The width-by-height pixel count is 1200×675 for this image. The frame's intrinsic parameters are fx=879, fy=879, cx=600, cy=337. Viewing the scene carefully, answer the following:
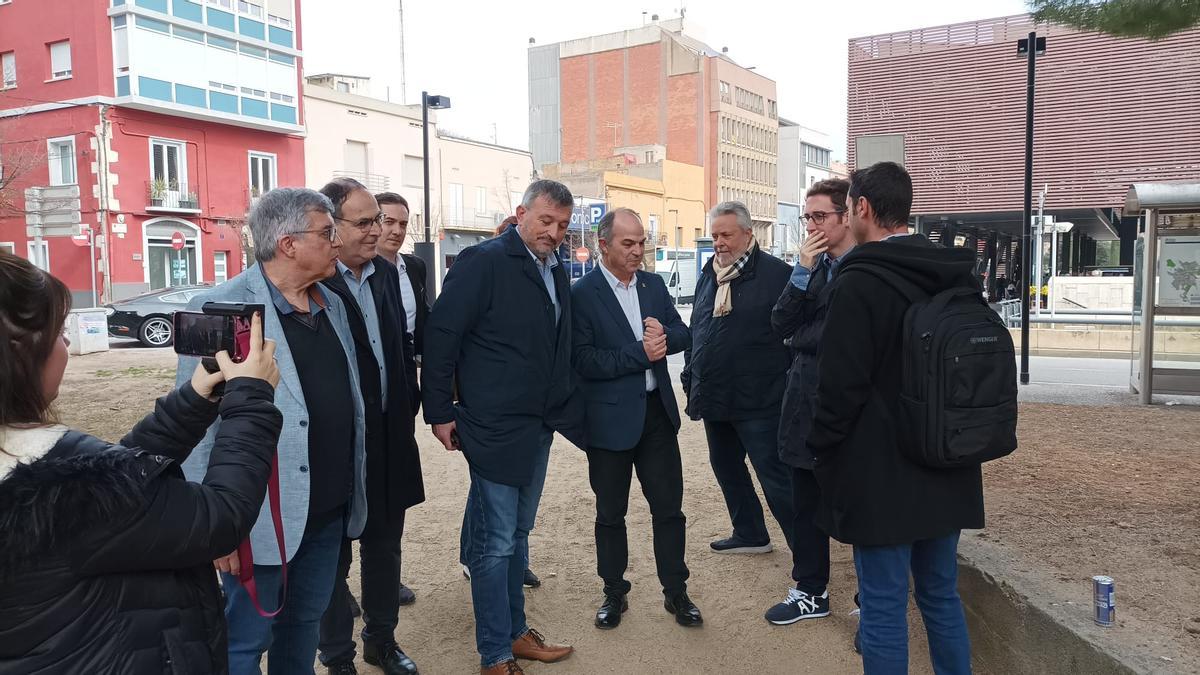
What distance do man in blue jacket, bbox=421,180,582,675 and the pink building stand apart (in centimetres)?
2785

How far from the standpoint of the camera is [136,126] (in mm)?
29781

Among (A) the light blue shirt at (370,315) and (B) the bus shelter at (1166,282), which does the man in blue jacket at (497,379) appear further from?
(B) the bus shelter at (1166,282)

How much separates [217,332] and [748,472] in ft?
11.7

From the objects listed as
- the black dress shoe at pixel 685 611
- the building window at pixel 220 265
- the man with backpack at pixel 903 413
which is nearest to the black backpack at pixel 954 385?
the man with backpack at pixel 903 413

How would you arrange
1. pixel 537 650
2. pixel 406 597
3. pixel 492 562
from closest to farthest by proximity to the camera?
pixel 492 562 → pixel 537 650 → pixel 406 597

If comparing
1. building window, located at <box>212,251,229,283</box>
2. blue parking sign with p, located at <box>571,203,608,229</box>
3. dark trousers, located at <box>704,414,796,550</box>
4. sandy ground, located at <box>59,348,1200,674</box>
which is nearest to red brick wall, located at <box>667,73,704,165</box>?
blue parking sign with p, located at <box>571,203,608,229</box>

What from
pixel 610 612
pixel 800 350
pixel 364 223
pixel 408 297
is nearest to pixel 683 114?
pixel 408 297

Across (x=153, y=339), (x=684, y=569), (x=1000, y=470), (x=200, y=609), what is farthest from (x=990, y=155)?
(x=200, y=609)

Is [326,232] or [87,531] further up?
[326,232]

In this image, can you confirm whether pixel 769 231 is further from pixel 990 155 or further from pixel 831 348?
pixel 831 348

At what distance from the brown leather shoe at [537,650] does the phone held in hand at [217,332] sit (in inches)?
88.0

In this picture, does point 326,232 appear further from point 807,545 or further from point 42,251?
point 42,251

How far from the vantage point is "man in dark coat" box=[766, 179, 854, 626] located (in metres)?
3.92

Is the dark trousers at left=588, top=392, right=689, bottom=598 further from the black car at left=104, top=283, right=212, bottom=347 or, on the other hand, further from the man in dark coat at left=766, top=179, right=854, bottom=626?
the black car at left=104, top=283, right=212, bottom=347
